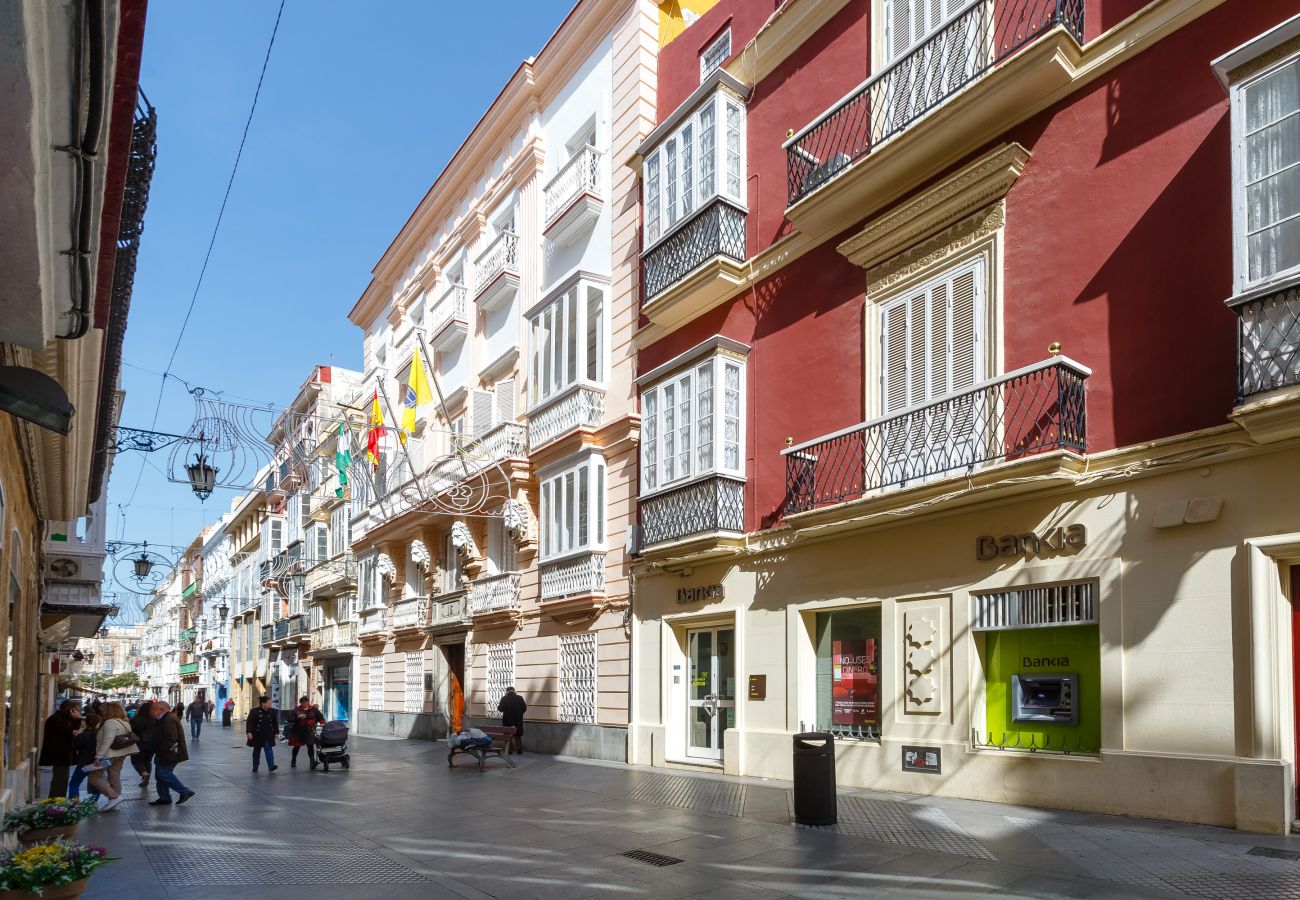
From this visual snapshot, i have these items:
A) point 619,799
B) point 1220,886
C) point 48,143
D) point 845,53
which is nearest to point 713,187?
point 845,53

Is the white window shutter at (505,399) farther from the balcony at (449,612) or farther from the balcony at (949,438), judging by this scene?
the balcony at (949,438)

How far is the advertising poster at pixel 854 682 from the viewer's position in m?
13.2

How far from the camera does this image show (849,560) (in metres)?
13.4

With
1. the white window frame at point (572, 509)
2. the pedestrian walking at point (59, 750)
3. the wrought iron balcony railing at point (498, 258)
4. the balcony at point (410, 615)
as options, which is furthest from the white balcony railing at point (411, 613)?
the pedestrian walking at point (59, 750)

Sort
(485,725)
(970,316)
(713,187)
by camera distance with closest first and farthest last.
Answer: (970,316) < (713,187) < (485,725)

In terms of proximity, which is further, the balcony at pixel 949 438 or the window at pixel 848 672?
the window at pixel 848 672

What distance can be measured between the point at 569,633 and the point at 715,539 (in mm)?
5925

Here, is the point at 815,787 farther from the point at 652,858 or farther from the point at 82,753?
the point at 82,753

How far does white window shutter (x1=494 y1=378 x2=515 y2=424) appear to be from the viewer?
24.0m

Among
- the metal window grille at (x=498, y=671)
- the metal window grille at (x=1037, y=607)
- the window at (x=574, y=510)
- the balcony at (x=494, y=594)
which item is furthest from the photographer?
the metal window grille at (x=498, y=671)

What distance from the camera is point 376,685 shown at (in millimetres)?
31938

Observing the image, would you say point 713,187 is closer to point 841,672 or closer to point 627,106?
point 627,106

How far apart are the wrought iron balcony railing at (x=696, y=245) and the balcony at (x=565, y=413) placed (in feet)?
8.76

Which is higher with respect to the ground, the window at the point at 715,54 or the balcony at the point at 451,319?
the window at the point at 715,54
